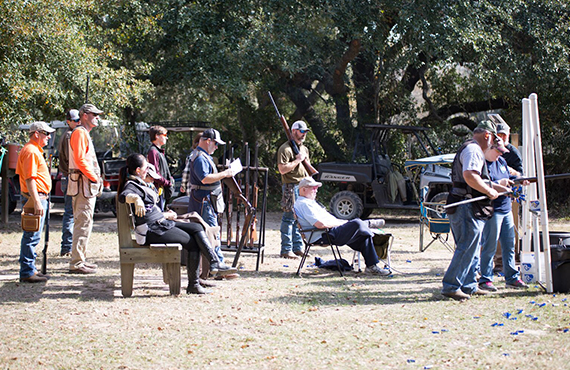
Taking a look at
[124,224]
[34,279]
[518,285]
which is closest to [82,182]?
[34,279]

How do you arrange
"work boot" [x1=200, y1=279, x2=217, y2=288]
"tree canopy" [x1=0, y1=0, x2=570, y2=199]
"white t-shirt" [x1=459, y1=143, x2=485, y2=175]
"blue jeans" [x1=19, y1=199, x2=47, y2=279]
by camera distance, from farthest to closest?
"tree canopy" [x1=0, y1=0, x2=570, y2=199] < "blue jeans" [x1=19, y1=199, x2=47, y2=279] < "work boot" [x1=200, y1=279, x2=217, y2=288] < "white t-shirt" [x1=459, y1=143, x2=485, y2=175]

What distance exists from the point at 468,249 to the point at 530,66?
10882 millimetres

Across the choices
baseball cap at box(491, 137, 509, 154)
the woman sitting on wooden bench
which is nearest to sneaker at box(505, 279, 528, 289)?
baseball cap at box(491, 137, 509, 154)

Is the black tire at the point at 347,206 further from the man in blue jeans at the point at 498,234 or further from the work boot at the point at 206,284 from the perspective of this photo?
the work boot at the point at 206,284

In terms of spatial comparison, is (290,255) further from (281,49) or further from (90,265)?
(281,49)

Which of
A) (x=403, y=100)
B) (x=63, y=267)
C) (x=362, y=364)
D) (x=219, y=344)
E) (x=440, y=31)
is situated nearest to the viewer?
(x=362, y=364)

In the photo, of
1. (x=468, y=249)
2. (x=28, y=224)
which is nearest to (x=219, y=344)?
(x=468, y=249)

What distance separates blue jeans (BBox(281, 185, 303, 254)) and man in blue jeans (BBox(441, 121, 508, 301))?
10.1ft

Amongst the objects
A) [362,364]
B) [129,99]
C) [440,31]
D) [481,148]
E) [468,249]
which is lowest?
[362,364]

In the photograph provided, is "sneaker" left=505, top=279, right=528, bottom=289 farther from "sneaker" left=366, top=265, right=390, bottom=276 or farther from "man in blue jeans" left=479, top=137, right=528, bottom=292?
"sneaker" left=366, top=265, right=390, bottom=276

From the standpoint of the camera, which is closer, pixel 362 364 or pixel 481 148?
pixel 362 364

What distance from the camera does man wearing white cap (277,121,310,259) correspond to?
8969mm

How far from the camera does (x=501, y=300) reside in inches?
247

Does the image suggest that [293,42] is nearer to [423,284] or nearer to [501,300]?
[423,284]
